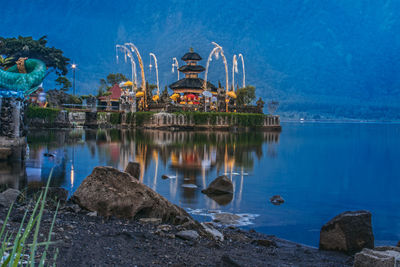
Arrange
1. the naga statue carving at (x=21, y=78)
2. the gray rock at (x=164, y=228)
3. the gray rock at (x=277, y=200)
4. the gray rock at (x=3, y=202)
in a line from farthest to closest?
the naga statue carving at (x=21, y=78)
the gray rock at (x=277, y=200)
the gray rock at (x=3, y=202)
the gray rock at (x=164, y=228)

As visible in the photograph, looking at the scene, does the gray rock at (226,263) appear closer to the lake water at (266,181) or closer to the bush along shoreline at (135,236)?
the bush along shoreline at (135,236)

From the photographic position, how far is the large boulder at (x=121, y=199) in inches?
478

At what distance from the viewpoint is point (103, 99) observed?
109 metres

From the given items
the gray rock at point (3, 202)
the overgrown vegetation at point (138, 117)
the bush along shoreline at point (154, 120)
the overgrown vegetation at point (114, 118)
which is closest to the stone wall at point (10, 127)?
the gray rock at point (3, 202)

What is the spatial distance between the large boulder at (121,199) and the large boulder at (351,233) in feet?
13.1

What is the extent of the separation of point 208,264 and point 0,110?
20568 mm

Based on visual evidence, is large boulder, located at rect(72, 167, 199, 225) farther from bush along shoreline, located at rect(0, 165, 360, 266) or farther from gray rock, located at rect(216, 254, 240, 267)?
gray rock, located at rect(216, 254, 240, 267)

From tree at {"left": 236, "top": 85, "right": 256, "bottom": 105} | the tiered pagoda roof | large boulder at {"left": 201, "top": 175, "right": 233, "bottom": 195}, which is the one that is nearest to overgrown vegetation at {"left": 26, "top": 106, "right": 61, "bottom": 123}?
the tiered pagoda roof

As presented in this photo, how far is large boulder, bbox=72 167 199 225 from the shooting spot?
12133mm

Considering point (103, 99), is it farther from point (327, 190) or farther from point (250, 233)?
point (250, 233)

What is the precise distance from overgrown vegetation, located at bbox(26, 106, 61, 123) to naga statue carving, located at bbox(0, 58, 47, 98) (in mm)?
45206

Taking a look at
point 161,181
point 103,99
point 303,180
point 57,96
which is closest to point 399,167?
point 303,180

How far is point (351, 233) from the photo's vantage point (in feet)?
37.1

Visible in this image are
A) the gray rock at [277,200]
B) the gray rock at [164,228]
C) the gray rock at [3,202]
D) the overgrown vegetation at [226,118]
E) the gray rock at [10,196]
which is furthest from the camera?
the overgrown vegetation at [226,118]
